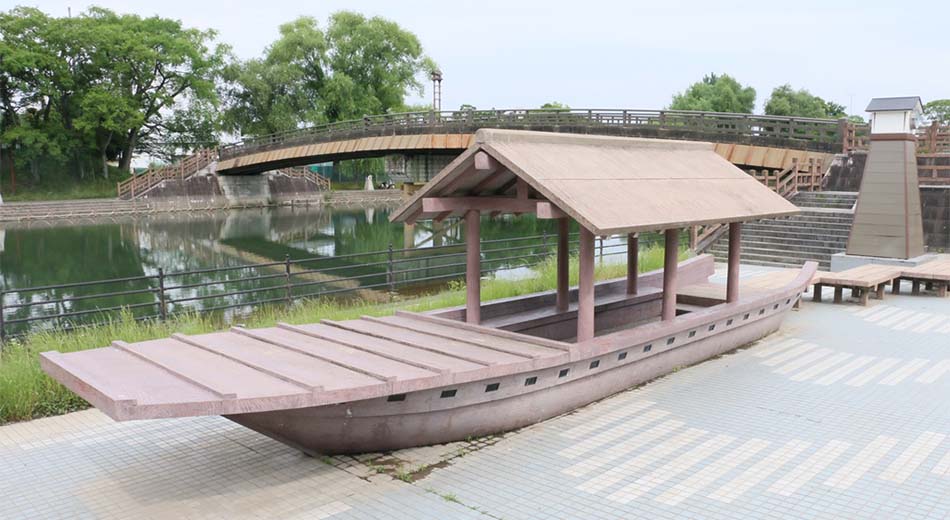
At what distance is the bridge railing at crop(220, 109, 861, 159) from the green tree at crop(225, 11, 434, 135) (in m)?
13.7

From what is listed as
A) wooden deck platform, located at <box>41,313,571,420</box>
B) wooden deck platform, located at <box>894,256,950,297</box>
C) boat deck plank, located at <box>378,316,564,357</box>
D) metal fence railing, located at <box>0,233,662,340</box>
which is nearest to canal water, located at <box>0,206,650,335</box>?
metal fence railing, located at <box>0,233,662,340</box>

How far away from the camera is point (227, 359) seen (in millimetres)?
5164

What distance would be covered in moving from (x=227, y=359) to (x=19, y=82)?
47903 mm

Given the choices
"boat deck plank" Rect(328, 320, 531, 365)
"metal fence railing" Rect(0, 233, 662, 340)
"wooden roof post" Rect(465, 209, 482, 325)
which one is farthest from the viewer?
"metal fence railing" Rect(0, 233, 662, 340)

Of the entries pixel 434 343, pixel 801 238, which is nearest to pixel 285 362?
pixel 434 343

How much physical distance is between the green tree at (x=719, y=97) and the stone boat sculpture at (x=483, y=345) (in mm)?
64442

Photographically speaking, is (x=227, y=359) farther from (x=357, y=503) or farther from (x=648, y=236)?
(x=648, y=236)

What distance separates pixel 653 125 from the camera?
26312 millimetres

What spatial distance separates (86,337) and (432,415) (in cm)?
490

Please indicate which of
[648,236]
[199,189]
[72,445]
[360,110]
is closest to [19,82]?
[199,189]

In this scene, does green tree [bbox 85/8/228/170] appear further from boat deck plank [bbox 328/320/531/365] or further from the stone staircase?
boat deck plank [bbox 328/320/531/365]

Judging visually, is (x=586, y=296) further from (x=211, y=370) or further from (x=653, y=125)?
(x=653, y=125)

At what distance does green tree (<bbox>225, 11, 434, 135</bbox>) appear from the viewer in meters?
50.5

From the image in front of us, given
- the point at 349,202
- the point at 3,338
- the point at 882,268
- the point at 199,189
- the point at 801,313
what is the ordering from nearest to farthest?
the point at 3,338
the point at 801,313
the point at 882,268
the point at 199,189
the point at 349,202
